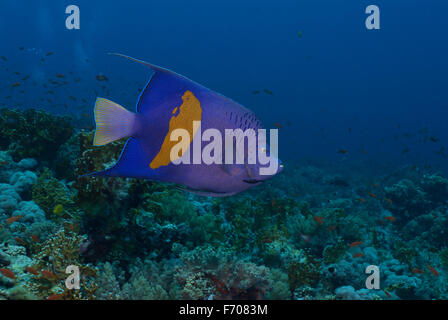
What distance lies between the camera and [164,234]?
3191 mm

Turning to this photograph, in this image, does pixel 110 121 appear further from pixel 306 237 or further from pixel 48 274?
pixel 306 237

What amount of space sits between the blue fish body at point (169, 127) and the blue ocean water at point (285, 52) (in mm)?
80427

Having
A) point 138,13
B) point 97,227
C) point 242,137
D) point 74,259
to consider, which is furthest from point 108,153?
point 138,13

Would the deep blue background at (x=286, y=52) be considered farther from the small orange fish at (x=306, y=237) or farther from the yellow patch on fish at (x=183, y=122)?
the yellow patch on fish at (x=183, y=122)

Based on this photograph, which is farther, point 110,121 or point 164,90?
point 164,90

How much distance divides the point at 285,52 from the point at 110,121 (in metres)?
133

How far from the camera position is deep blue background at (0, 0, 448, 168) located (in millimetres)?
86938

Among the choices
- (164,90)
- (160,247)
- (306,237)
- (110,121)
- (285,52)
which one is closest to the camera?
(110,121)

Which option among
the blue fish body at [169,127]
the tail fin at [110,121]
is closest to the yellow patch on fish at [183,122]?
the blue fish body at [169,127]

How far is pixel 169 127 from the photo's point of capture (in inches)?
44.4

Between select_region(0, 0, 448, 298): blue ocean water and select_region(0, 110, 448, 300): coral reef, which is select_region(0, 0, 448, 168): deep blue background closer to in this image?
select_region(0, 0, 448, 298): blue ocean water

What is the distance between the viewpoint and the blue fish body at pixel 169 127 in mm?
1094

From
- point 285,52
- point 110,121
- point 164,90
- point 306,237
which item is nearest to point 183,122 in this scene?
point 164,90
